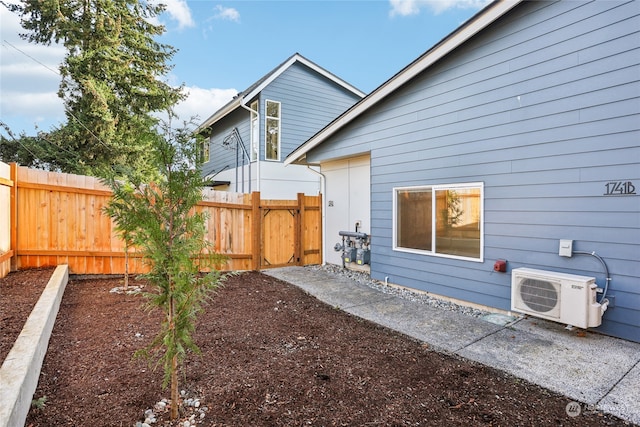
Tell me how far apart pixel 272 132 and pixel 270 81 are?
149cm

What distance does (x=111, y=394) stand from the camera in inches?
90.9

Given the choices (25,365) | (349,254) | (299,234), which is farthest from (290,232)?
(25,365)

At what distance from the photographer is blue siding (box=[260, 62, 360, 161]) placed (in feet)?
33.8

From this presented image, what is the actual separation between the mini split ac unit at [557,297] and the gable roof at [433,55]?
10.6 feet

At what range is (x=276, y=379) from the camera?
262 cm

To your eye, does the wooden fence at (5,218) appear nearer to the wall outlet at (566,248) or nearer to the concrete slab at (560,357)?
the concrete slab at (560,357)

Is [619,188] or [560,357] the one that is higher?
[619,188]

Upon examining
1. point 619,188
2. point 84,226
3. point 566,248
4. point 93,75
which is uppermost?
point 93,75

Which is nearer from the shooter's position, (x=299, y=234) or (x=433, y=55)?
(x=433, y=55)

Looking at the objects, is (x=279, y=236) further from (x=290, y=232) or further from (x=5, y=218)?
(x=5, y=218)

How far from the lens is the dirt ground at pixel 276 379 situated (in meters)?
2.15

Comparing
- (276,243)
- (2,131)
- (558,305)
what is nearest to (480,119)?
(558,305)

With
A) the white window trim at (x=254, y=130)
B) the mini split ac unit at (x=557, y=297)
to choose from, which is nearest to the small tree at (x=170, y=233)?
the mini split ac unit at (x=557, y=297)

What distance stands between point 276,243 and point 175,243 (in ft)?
18.1
